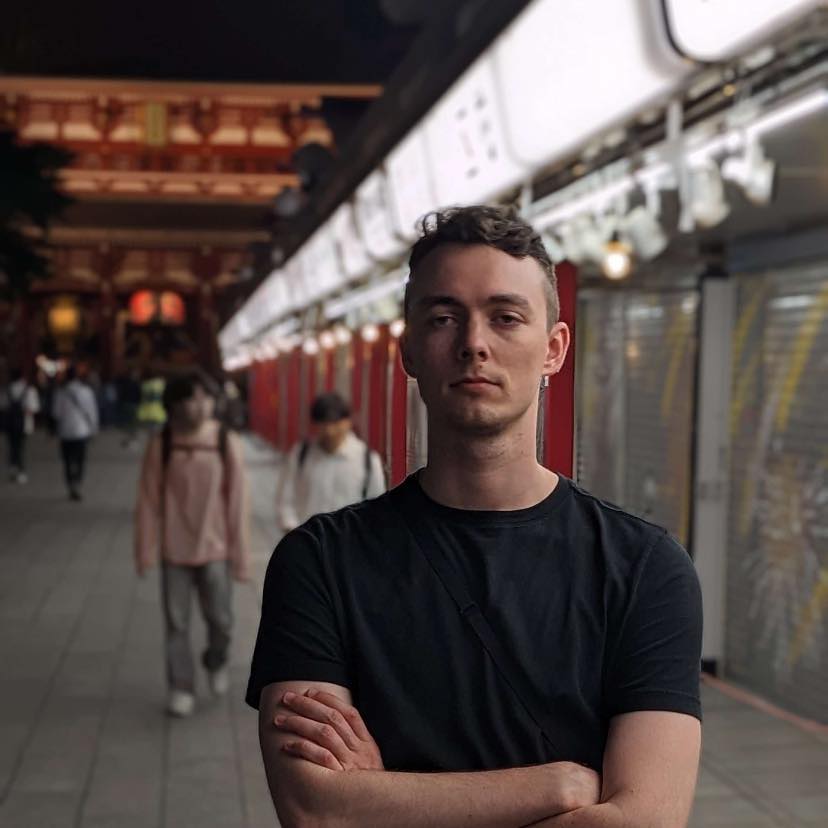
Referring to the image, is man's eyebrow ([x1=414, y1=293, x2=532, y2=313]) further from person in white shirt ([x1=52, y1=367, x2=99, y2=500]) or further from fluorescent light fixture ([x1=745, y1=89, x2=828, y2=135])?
person in white shirt ([x1=52, y1=367, x2=99, y2=500])

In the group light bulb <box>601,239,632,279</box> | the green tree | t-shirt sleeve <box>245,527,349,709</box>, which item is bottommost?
t-shirt sleeve <box>245,527,349,709</box>

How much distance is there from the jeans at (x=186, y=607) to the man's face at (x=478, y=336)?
227 inches

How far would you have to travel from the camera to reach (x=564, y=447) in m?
2.87

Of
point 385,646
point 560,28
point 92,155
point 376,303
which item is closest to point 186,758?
point 560,28

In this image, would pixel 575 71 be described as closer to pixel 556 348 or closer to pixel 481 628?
pixel 556 348

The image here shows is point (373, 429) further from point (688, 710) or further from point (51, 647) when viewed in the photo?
point (688, 710)

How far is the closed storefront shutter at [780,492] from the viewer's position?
328 inches

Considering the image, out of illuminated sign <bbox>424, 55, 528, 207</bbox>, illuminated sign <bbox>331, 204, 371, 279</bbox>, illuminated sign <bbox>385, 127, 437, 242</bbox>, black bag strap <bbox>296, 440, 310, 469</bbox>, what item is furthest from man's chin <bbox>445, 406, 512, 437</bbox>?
illuminated sign <bbox>331, 204, 371, 279</bbox>

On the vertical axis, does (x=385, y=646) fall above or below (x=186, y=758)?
above

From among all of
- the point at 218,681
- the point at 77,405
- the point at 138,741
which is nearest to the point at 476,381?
the point at 138,741

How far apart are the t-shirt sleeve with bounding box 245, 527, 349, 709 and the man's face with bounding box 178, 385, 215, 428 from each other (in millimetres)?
5543

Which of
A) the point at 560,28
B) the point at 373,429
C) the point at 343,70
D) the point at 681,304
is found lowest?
the point at 373,429

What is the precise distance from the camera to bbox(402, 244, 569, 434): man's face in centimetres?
223

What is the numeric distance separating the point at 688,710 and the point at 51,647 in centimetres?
834
